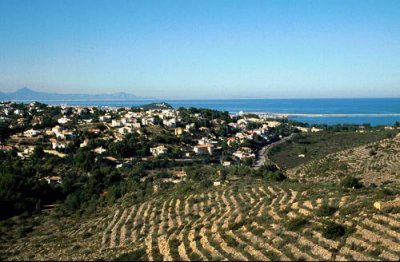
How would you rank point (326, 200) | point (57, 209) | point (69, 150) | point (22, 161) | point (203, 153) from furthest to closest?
point (203, 153)
point (69, 150)
point (22, 161)
point (57, 209)
point (326, 200)

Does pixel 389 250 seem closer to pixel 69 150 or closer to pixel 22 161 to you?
pixel 22 161

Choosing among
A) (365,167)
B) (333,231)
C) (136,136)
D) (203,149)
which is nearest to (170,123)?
(136,136)

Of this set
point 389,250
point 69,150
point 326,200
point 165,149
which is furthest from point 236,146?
point 389,250

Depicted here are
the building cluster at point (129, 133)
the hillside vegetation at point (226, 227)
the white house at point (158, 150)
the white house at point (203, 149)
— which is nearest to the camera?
the hillside vegetation at point (226, 227)

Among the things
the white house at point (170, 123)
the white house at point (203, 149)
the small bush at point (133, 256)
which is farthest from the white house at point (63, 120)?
the small bush at point (133, 256)

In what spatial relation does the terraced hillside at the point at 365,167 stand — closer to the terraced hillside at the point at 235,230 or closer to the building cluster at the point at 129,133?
the terraced hillside at the point at 235,230
